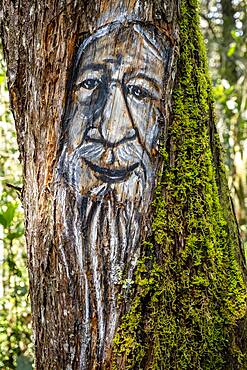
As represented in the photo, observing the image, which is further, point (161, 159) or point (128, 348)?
point (161, 159)

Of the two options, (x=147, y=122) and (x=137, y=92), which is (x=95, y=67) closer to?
(x=137, y=92)

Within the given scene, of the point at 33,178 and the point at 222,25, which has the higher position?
the point at 222,25

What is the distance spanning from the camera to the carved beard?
2285 mm

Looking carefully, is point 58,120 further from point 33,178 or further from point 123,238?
point 123,238

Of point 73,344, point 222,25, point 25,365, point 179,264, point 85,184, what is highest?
point 222,25

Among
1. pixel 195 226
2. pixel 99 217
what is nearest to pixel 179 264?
pixel 195 226

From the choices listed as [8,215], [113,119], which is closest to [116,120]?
[113,119]

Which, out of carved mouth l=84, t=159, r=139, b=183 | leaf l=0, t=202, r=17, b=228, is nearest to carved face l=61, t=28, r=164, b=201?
carved mouth l=84, t=159, r=139, b=183

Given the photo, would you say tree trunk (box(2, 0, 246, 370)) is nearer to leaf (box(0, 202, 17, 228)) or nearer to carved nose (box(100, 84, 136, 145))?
carved nose (box(100, 84, 136, 145))

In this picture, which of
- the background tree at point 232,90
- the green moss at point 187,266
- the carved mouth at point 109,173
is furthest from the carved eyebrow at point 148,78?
A: the background tree at point 232,90

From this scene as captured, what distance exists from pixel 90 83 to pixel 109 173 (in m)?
0.45

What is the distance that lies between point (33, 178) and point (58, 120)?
0.33 metres

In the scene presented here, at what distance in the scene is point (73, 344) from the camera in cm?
230

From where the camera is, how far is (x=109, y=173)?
2.33 metres
